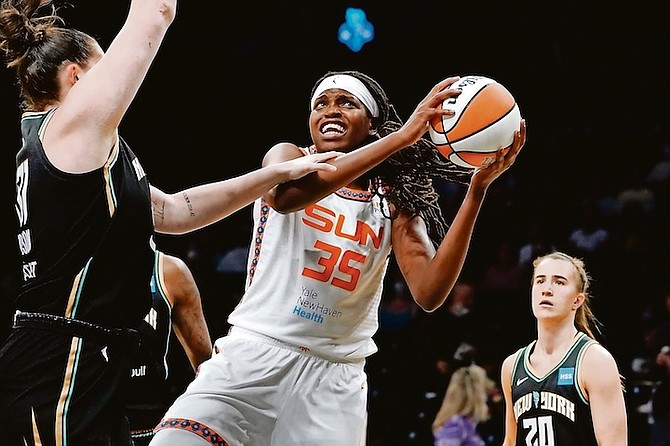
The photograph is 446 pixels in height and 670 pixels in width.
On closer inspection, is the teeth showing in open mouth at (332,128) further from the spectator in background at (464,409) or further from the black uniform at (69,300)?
the spectator in background at (464,409)

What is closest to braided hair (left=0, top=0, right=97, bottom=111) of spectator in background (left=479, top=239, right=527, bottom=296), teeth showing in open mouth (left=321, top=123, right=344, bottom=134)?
teeth showing in open mouth (left=321, top=123, right=344, bottom=134)

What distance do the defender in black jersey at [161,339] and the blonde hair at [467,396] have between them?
329 centimetres

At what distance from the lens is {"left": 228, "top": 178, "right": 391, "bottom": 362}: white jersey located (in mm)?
3484

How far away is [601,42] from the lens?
A: 9.78m

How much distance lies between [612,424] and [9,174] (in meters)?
6.61

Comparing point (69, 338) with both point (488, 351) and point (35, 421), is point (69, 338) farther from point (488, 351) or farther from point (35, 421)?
point (488, 351)

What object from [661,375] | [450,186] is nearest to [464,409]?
[661,375]

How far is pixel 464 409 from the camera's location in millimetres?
7348

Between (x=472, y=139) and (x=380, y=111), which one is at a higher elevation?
(x=380, y=111)

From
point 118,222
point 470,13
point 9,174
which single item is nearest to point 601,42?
point 470,13

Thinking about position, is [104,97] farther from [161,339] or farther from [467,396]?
[467,396]

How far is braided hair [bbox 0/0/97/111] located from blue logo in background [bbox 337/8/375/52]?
7.42 m

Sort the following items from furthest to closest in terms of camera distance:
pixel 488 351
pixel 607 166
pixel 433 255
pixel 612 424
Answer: pixel 607 166 < pixel 488 351 < pixel 612 424 < pixel 433 255

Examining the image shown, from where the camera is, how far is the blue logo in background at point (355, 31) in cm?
→ 1003
